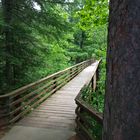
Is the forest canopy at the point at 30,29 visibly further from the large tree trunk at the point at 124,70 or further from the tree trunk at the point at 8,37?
the large tree trunk at the point at 124,70

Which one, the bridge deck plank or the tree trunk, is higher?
the tree trunk

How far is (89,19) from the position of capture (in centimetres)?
679

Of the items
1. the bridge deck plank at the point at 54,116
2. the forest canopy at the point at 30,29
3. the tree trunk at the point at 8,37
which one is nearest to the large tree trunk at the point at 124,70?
the bridge deck plank at the point at 54,116

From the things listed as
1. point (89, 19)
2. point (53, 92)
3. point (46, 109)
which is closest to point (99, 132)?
point (46, 109)

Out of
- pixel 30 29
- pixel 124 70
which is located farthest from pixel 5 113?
pixel 124 70

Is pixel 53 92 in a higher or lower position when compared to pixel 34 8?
lower

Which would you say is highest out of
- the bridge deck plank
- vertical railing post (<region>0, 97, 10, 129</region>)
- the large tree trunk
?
the large tree trunk

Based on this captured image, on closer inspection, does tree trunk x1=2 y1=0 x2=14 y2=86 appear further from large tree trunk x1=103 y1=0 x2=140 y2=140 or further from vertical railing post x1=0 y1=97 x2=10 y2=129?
large tree trunk x1=103 y1=0 x2=140 y2=140

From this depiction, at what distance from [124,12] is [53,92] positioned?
8.37 meters

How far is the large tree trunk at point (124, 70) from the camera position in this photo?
1417mm

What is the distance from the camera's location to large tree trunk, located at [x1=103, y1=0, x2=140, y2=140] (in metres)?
1.42

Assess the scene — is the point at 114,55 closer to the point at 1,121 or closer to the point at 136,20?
the point at 136,20

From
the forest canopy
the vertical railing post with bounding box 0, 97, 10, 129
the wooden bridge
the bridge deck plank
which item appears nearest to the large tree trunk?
the wooden bridge

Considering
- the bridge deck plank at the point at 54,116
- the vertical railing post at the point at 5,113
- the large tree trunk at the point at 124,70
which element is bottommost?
the bridge deck plank at the point at 54,116
